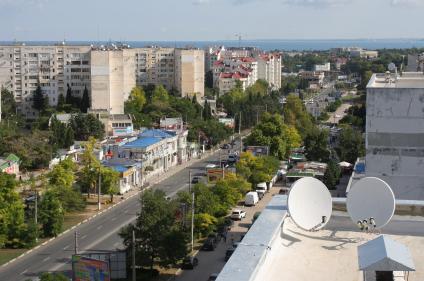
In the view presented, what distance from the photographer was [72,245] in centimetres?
2086

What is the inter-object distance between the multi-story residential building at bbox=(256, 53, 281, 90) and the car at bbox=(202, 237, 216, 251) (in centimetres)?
5348

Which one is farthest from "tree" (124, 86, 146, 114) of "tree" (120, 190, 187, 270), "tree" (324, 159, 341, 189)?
"tree" (120, 190, 187, 270)

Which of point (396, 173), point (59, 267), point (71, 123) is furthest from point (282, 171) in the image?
point (396, 173)

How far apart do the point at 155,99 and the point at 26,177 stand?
71.0 ft

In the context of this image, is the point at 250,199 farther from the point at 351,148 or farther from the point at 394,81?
the point at 394,81

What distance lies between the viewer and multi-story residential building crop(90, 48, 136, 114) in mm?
47250

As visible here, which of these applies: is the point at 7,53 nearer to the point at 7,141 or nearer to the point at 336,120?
the point at 7,141

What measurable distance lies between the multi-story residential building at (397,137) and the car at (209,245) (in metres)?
7.01

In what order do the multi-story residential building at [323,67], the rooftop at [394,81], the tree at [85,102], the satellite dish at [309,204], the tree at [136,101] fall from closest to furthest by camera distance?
the satellite dish at [309,204] → the rooftop at [394,81] → the tree at [85,102] → the tree at [136,101] → the multi-story residential building at [323,67]

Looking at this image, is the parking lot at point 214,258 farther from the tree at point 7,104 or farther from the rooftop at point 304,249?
the tree at point 7,104

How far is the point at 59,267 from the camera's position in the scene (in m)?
18.7

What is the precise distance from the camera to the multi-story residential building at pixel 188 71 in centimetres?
5888

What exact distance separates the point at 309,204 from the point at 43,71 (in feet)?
140

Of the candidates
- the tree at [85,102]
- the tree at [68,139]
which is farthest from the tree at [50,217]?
the tree at [85,102]
